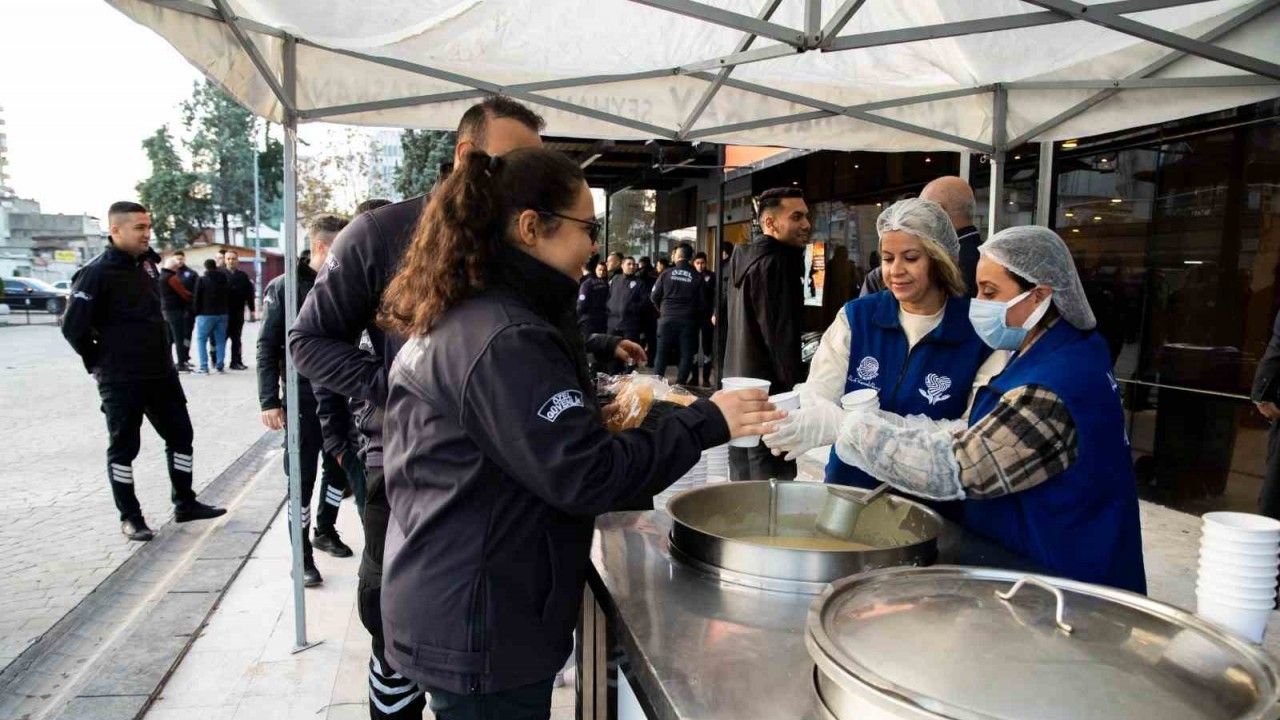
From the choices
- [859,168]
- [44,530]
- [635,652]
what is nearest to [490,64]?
[635,652]

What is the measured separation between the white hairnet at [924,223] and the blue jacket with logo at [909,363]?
194 millimetres

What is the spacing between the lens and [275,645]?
363cm

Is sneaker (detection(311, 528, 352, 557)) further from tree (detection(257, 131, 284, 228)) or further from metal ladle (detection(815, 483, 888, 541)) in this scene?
tree (detection(257, 131, 284, 228))

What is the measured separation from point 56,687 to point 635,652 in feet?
10.5

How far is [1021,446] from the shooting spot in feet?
5.37

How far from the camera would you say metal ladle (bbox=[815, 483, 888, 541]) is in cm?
179

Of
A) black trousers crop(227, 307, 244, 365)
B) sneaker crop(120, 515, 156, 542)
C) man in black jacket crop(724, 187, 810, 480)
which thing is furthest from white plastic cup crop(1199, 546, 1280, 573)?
black trousers crop(227, 307, 244, 365)

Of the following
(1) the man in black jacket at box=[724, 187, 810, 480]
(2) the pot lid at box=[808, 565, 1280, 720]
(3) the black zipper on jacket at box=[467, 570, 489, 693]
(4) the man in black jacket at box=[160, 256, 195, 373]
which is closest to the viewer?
(2) the pot lid at box=[808, 565, 1280, 720]

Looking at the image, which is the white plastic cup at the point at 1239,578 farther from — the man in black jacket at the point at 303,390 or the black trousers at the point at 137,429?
the black trousers at the point at 137,429

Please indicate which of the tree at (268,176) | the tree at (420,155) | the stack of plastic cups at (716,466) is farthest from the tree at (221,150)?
the stack of plastic cups at (716,466)

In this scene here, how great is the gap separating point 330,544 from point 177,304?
960cm

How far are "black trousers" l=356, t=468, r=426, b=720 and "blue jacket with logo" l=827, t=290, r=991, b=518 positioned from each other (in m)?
1.30

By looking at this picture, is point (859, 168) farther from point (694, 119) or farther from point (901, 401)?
point (901, 401)

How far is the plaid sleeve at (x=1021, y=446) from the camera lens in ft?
5.37
